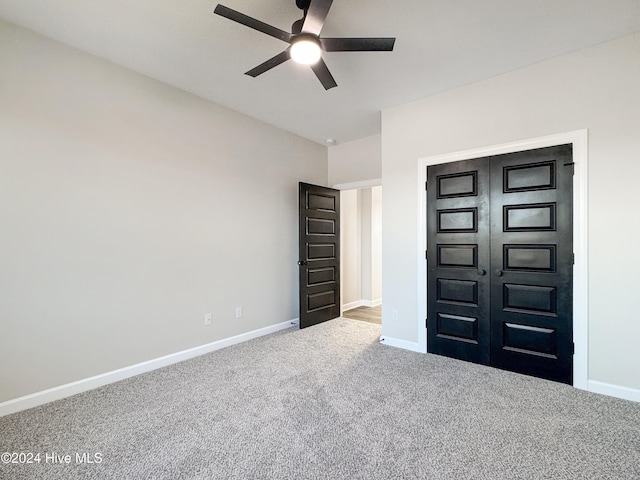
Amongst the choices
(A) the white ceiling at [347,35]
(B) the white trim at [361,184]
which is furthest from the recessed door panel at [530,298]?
(B) the white trim at [361,184]

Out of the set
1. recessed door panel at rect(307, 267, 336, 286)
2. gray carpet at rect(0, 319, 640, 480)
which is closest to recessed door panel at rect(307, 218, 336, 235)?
recessed door panel at rect(307, 267, 336, 286)

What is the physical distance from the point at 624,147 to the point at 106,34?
4179mm

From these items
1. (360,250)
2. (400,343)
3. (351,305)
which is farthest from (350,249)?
Result: (400,343)

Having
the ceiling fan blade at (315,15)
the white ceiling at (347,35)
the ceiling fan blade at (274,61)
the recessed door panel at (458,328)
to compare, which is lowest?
the recessed door panel at (458,328)

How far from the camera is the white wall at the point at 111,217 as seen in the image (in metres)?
2.28

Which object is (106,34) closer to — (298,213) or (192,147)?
(192,147)

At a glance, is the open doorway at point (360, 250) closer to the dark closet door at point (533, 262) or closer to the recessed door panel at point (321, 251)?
the recessed door panel at point (321, 251)

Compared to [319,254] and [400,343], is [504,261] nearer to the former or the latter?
[400,343]

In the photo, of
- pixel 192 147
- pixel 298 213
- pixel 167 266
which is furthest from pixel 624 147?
pixel 167 266

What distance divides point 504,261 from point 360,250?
10.7ft

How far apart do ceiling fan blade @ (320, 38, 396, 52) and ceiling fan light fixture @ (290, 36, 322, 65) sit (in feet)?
0.19

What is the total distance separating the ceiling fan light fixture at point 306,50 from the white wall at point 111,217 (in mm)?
1795

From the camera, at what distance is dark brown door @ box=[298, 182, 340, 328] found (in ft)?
14.2

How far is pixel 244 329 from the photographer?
3.84 metres
